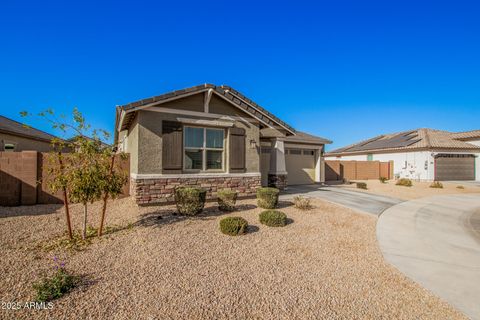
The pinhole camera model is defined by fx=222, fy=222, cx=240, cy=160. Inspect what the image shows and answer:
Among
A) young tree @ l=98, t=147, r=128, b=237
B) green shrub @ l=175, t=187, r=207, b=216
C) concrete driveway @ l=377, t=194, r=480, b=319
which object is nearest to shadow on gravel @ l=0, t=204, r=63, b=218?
young tree @ l=98, t=147, r=128, b=237

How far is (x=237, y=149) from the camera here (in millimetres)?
9391

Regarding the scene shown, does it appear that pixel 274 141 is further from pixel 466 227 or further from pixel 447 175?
pixel 447 175

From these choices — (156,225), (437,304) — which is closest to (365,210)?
(437,304)

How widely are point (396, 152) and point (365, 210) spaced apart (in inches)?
706

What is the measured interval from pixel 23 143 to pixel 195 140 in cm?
1354

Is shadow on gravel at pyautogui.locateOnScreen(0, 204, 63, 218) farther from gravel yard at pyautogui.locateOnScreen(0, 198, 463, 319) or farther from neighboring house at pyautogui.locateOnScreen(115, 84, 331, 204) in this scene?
neighboring house at pyautogui.locateOnScreen(115, 84, 331, 204)

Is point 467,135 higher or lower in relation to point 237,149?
higher

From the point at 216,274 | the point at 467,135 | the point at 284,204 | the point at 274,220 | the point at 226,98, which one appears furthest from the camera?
the point at 467,135

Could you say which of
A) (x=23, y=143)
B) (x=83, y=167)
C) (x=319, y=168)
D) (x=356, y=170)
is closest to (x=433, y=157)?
(x=356, y=170)

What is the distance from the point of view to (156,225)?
6.08m

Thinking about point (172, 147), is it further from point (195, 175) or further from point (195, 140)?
point (195, 175)

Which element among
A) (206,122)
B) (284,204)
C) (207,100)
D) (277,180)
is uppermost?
(207,100)

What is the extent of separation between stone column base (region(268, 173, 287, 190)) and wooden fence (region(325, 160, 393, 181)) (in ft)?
26.5

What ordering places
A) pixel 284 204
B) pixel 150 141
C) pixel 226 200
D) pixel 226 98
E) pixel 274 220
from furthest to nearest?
pixel 226 98 → pixel 284 204 → pixel 150 141 → pixel 226 200 → pixel 274 220
